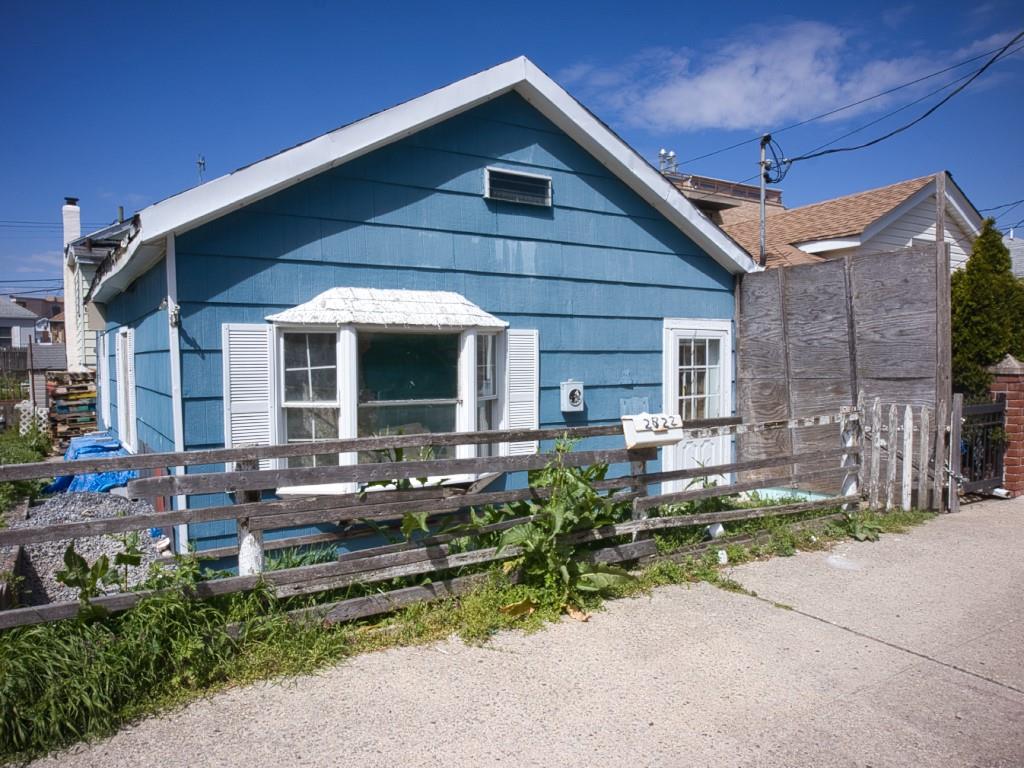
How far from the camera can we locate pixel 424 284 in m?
6.11

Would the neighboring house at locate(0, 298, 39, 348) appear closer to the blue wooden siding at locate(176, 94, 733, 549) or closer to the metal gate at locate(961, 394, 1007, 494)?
the blue wooden siding at locate(176, 94, 733, 549)

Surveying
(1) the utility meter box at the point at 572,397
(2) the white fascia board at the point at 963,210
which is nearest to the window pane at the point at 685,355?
(1) the utility meter box at the point at 572,397

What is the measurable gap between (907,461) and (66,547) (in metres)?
7.81

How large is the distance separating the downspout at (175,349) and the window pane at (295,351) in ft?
2.50

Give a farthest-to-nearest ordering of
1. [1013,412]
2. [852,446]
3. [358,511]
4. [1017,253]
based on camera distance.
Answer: [1017,253]
[1013,412]
[852,446]
[358,511]

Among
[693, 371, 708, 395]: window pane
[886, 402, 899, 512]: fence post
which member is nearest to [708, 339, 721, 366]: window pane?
[693, 371, 708, 395]: window pane

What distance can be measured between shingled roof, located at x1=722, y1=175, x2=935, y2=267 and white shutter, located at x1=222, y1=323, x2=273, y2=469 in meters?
7.61

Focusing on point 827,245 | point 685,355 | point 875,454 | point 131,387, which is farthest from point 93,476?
point 827,245

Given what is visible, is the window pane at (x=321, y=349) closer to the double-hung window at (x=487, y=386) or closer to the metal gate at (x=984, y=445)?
the double-hung window at (x=487, y=386)

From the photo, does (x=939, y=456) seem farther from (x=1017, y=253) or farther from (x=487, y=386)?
(x=1017, y=253)

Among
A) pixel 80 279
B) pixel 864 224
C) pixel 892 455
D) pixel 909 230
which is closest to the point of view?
pixel 892 455

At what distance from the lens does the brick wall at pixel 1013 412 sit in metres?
7.92

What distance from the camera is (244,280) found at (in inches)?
209

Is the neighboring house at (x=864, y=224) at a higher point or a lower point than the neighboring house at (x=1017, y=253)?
lower
